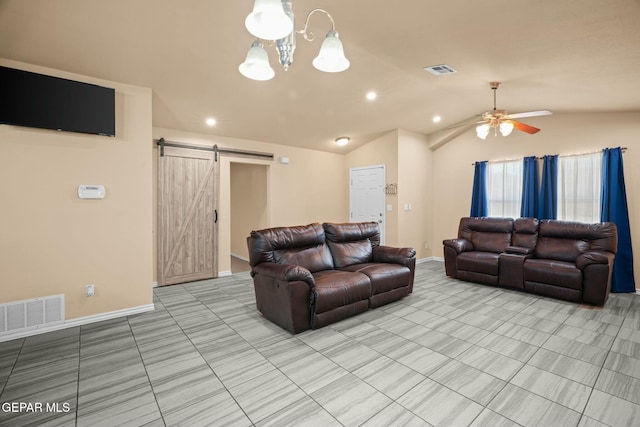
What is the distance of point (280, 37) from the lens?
1517mm

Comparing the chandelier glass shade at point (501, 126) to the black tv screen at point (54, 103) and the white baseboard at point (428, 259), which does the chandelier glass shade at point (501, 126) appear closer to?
the white baseboard at point (428, 259)

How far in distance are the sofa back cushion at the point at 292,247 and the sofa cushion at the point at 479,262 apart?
2407 millimetres

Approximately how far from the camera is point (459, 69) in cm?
374

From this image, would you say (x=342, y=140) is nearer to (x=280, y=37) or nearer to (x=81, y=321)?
(x=280, y=37)

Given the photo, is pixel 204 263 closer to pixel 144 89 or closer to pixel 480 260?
pixel 144 89

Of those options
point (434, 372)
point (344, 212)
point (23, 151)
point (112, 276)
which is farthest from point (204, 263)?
point (434, 372)

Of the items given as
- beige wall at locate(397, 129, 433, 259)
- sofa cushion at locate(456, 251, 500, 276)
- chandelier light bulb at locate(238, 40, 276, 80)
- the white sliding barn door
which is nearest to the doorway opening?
the white sliding barn door

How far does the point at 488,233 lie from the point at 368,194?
244 cm

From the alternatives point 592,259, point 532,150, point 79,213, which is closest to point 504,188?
point 532,150

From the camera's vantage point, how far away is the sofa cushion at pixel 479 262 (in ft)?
15.2

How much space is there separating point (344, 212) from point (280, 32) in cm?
592

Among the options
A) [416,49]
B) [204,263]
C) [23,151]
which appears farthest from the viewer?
[204,263]

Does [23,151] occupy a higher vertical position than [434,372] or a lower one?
higher

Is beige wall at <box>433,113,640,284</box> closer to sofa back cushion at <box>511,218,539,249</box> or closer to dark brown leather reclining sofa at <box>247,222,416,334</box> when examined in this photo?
sofa back cushion at <box>511,218,539,249</box>
